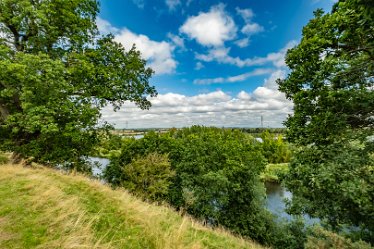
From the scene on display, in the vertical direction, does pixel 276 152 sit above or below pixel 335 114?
below

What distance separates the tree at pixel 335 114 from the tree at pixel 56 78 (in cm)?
892

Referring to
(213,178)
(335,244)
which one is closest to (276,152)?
(213,178)

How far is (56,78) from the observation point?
1012cm

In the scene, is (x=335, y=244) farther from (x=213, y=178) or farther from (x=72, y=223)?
(x=213, y=178)

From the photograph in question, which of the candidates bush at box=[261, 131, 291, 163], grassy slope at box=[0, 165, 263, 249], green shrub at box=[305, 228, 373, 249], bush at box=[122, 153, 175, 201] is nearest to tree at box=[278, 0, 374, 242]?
green shrub at box=[305, 228, 373, 249]

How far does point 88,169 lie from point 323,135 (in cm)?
1243

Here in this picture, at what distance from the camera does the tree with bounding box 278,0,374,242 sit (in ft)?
21.0

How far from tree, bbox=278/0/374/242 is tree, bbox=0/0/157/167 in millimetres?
8919

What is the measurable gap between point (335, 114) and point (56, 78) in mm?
10854

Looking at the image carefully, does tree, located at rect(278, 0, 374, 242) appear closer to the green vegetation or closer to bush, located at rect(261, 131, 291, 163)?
the green vegetation

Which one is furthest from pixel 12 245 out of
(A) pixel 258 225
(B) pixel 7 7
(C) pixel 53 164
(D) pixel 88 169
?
(A) pixel 258 225

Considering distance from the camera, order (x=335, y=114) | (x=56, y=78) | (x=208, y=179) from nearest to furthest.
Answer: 1. (x=335, y=114)
2. (x=56, y=78)
3. (x=208, y=179)

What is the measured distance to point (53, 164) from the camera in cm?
1254

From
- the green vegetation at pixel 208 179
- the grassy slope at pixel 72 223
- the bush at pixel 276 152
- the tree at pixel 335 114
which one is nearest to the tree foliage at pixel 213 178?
the green vegetation at pixel 208 179
